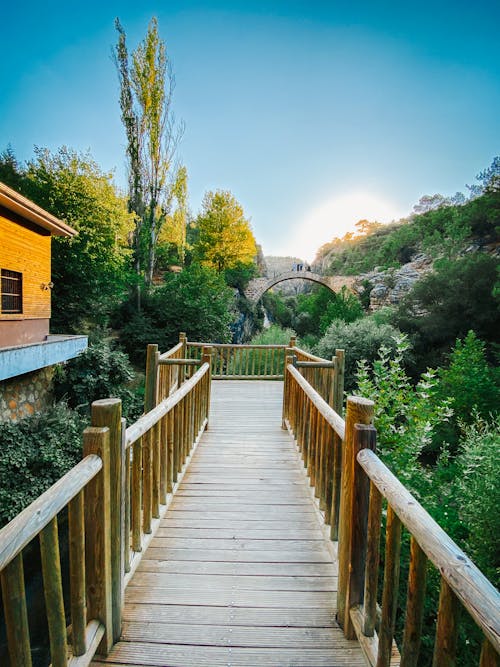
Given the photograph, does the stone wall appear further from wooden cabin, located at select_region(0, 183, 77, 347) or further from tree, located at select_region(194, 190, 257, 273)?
tree, located at select_region(194, 190, 257, 273)

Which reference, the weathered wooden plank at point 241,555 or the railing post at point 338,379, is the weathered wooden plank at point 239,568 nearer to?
the weathered wooden plank at point 241,555

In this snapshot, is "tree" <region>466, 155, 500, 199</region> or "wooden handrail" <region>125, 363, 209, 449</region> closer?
"wooden handrail" <region>125, 363, 209, 449</region>

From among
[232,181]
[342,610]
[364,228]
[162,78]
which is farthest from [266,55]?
[364,228]

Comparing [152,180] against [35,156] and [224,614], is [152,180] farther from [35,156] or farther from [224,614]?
[224,614]

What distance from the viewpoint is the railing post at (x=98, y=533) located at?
1.41m

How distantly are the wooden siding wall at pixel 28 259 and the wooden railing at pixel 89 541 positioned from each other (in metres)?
7.74

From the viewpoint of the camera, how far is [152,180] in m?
16.6

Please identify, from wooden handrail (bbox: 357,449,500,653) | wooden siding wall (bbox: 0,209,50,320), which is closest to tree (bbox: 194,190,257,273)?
wooden siding wall (bbox: 0,209,50,320)

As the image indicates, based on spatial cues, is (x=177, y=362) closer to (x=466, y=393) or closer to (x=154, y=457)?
(x=154, y=457)

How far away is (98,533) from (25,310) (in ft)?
29.2

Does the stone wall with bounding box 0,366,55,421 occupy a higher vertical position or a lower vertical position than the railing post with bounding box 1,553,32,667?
lower

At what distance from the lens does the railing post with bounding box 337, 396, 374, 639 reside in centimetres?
158

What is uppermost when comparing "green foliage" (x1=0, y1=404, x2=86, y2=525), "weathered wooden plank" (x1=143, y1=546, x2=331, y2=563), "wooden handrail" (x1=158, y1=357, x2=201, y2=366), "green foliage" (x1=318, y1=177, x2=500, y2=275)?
"green foliage" (x1=318, y1=177, x2=500, y2=275)

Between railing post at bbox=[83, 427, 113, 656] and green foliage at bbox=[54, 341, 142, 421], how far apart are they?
8209mm
